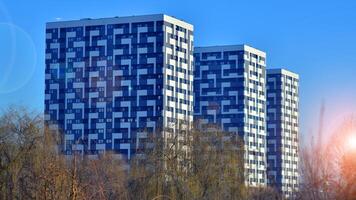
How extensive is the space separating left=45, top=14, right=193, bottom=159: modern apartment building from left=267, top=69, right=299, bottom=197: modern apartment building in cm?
3456

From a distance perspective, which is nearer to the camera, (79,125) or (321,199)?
(321,199)

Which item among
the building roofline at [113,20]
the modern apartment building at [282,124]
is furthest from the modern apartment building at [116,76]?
the modern apartment building at [282,124]

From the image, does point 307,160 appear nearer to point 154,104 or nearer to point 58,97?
point 154,104

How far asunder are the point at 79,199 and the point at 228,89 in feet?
349

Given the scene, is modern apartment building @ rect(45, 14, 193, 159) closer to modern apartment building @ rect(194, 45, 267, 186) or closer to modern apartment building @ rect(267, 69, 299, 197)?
modern apartment building @ rect(194, 45, 267, 186)

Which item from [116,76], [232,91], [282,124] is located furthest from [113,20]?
[282,124]

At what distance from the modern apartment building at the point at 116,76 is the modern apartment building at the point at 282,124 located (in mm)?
34557

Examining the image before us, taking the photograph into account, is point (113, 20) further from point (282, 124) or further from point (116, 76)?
point (282, 124)

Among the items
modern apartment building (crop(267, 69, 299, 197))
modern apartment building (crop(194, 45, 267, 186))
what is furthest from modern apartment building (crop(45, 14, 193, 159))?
modern apartment building (crop(267, 69, 299, 197))

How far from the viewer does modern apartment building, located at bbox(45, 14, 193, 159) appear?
108375 millimetres

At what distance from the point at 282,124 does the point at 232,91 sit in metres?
19.2

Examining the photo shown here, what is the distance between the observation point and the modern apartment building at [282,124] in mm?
143625

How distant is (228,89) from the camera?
134 meters

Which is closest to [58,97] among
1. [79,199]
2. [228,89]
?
[228,89]
